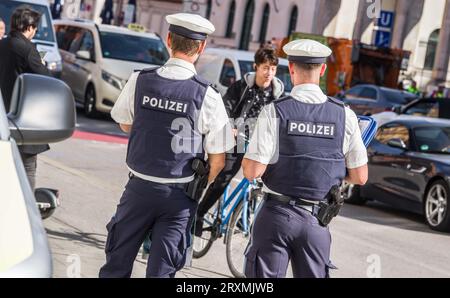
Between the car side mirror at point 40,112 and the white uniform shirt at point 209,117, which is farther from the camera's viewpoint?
the white uniform shirt at point 209,117

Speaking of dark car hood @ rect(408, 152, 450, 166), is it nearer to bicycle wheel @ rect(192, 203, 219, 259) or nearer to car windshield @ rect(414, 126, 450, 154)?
car windshield @ rect(414, 126, 450, 154)

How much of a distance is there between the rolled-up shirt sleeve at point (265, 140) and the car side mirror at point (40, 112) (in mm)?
1527

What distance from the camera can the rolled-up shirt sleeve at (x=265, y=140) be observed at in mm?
5379

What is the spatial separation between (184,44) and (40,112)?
179cm

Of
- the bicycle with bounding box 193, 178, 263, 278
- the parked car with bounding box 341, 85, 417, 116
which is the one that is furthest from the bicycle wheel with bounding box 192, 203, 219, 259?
the parked car with bounding box 341, 85, 417, 116

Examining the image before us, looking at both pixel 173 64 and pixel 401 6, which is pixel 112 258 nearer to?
pixel 173 64

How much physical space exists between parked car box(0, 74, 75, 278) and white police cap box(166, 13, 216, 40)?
1494mm

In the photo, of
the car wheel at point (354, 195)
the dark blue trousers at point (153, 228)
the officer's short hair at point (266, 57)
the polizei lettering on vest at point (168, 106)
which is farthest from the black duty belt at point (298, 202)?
the car wheel at point (354, 195)

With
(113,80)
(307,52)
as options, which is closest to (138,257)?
(307,52)

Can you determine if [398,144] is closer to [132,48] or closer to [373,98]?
[132,48]

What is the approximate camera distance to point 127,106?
5.77 meters

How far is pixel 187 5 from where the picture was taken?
3606 centimetres

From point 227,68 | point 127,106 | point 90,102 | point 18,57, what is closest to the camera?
point 127,106
